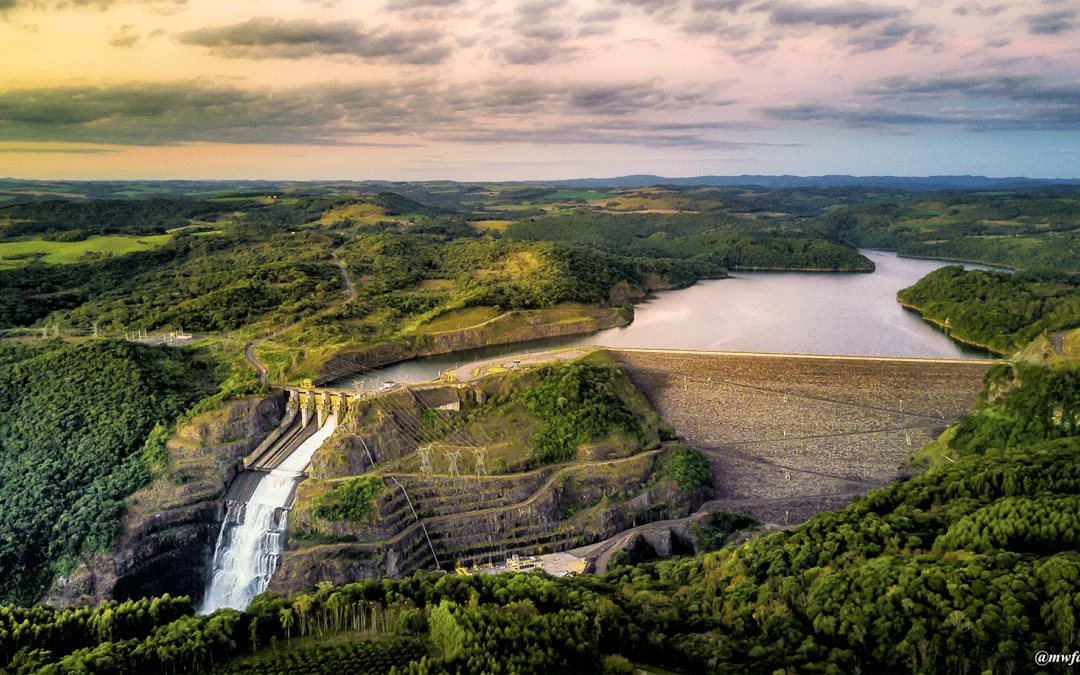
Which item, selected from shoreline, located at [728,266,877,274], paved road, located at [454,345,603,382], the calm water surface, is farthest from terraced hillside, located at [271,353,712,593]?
shoreline, located at [728,266,877,274]

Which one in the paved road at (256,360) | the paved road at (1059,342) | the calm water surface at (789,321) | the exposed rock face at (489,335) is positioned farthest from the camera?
the calm water surface at (789,321)

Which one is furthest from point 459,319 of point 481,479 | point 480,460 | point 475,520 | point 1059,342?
point 1059,342

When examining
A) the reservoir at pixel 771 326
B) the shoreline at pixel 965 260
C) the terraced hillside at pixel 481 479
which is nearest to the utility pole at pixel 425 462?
the terraced hillside at pixel 481 479

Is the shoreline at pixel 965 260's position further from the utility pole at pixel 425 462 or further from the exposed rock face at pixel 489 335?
the utility pole at pixel 425 462

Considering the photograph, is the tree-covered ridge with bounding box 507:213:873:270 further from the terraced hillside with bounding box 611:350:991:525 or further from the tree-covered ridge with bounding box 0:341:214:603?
the tree-covered ridge with bounding box 0:341:214:603

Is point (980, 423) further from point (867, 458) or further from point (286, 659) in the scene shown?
point (286, 659)
